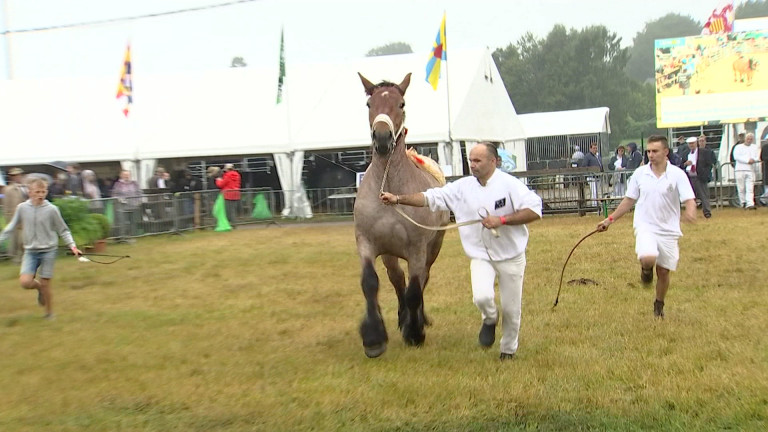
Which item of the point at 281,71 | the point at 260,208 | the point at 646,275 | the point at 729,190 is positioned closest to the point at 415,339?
the point at 646,275

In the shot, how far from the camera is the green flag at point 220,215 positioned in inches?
862

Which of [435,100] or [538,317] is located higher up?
[435,100]

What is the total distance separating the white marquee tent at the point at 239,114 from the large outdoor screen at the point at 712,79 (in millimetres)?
5914

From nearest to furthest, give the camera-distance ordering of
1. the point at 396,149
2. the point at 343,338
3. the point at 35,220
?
1. the point at 396,149
2. the point at 343,338
3. the point at 35,220

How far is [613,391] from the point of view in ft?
17.4

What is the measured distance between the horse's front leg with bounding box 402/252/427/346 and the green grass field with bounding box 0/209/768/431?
0.42 feet

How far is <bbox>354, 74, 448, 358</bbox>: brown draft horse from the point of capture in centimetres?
656

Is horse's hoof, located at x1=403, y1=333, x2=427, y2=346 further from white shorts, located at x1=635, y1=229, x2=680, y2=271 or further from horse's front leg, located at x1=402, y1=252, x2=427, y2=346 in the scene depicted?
white shorts, located at x1=635, y1=229, x2=680, y2=271

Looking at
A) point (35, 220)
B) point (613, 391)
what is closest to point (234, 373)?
point (613, 391)

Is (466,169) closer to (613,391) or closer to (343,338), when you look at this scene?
A: (343,338)

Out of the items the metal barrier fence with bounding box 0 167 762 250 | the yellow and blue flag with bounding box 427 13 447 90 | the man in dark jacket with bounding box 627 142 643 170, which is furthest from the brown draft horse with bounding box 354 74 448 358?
the man in dark jacket with bounding box 627 142 643 170

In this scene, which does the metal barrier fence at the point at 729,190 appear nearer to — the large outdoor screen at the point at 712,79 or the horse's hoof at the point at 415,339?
the large outdoor screen at the point at 712,79

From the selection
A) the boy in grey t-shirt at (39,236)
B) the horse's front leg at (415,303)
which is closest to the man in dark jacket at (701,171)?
the horse's front leg at (415,303)

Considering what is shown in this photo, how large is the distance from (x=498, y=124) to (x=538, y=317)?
20.4 meters
